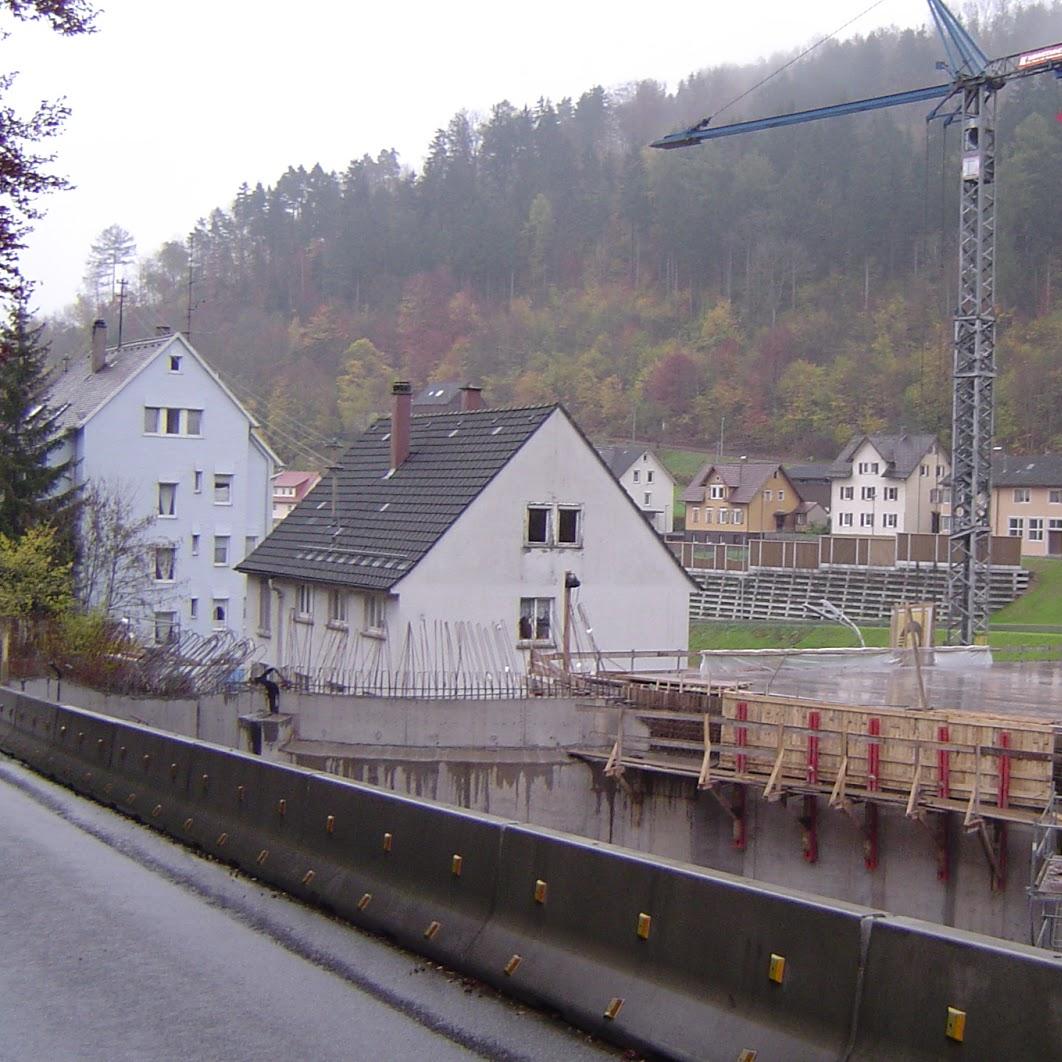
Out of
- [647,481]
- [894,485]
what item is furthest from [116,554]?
[647,481]

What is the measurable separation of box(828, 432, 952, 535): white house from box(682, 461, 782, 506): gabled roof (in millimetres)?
5673

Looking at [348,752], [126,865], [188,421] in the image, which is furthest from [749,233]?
[126,865]

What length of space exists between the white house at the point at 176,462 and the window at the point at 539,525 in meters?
21.1

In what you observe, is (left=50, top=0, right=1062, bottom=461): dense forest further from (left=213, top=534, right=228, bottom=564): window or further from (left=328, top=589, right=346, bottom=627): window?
(left=328, top=589, right=346, bottom=627): window

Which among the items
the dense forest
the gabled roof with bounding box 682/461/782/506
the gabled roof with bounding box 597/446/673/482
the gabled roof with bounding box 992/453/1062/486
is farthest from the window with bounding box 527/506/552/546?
the dense forest

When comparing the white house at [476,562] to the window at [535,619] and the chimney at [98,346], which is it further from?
the chimney at [98,346]

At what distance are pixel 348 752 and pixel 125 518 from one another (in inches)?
1134

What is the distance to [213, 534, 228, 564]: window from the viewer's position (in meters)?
58.7

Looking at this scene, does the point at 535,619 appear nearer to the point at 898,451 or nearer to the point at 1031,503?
the point at 1031,503

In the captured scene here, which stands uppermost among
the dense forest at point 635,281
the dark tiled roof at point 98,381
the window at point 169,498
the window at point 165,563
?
the dense forest at point 635,281

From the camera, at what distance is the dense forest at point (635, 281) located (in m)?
116

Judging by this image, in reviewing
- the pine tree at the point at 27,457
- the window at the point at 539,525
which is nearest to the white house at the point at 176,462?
the pine tree at the point at 27,457

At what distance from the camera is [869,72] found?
16825cm

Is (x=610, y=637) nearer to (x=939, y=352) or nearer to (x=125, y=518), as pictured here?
(x=125, y=518)
